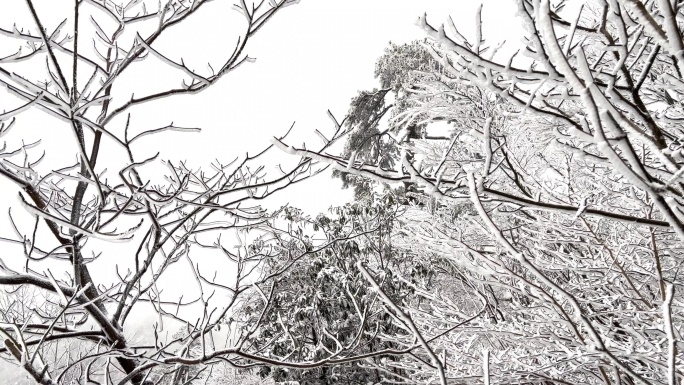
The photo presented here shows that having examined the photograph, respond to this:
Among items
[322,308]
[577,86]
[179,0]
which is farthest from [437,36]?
[322,308]

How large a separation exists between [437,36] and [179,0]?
5.21 ft

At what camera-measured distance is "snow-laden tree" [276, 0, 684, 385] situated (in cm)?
76

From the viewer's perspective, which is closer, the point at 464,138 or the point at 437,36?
the point at 437,36

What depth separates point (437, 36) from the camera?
87 cm

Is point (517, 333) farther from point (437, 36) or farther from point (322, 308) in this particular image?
point (322, 308)

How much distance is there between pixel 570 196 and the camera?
2422mm

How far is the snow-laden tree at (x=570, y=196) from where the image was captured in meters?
0.76

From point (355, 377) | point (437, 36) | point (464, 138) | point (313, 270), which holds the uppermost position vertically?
point (464, 138)

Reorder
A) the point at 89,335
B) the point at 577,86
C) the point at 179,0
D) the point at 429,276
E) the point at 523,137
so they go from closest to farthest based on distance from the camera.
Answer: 1. the point at 577,86
2. the point at 89,335
3. the point at 179,0
4. the point at 523,137
5. the point at 429,276

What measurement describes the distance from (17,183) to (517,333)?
8.14 feet

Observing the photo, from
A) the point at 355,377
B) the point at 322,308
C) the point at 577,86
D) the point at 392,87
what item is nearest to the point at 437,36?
the point at 577,86

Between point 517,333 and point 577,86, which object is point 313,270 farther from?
point 577,86

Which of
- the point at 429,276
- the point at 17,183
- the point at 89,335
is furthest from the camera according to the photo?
the point at 429,276

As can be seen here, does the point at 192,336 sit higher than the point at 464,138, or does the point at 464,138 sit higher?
the point at 464,138
